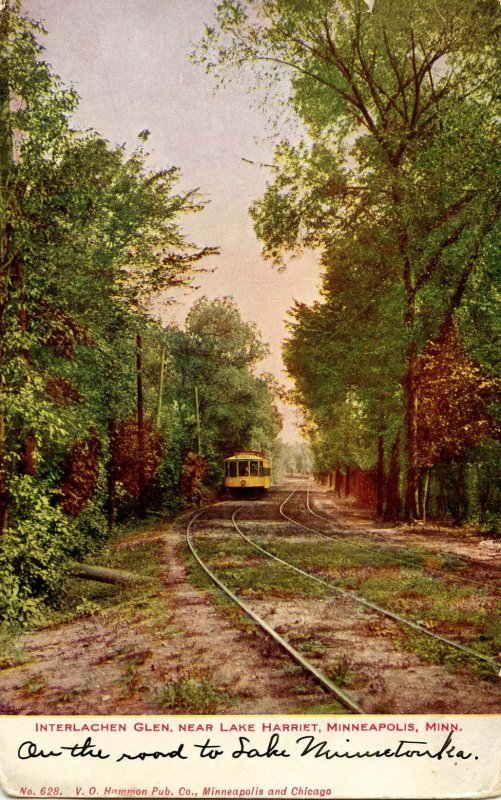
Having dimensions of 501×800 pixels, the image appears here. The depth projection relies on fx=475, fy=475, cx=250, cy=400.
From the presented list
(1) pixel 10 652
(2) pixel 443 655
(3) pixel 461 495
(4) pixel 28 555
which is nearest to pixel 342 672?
(2) pixel 443 655

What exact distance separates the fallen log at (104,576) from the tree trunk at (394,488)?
36.0ft

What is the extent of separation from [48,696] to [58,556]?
288cm

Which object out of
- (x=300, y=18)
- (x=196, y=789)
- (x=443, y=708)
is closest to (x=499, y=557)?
(x=443, y=708)

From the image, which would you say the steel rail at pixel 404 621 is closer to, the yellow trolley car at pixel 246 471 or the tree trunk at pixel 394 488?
the tree trunk at pixel 394 488

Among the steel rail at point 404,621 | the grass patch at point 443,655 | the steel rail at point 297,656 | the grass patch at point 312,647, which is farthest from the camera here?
the grass patch at point 312,647

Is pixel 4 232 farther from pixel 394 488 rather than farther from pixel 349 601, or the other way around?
pixel 394 488

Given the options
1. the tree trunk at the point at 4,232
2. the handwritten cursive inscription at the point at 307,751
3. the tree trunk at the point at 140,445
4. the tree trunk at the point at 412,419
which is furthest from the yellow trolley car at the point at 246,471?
the handwritten cursive inscription at the point at 307,751

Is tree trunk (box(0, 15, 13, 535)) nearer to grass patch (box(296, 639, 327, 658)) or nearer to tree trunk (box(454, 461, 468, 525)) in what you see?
grass patch (box(296, 639, 327, 658))

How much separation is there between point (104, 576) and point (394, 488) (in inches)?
510

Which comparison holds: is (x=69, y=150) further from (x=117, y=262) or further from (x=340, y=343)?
(x=340, y=343)

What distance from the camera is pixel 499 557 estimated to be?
31.9ft

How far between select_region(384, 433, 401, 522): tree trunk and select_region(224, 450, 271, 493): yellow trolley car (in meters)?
7.67

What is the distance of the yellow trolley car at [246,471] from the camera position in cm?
2552

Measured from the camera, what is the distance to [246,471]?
2655 cm
